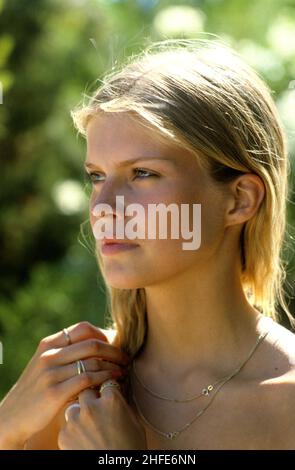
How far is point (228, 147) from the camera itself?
2602 mm

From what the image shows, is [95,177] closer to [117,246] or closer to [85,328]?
[117,246]

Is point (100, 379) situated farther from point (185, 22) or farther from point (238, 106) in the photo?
point (185, 22)

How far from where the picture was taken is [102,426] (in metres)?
2.44

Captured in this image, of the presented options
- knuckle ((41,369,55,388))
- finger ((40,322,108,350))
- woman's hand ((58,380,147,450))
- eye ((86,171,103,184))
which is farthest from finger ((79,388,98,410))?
eye ((86,171,103,184))

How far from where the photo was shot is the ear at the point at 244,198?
8.71ft

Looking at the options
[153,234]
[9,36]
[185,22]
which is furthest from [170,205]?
[9,36]

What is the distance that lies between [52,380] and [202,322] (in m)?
0.46

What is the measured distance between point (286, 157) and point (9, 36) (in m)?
4.55

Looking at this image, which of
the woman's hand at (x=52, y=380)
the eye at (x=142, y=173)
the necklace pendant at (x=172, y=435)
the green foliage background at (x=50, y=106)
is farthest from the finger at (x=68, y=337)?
the green foliage background at (x=50, y=106)

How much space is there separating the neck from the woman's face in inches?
4.1

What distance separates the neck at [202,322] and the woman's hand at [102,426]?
26 cm

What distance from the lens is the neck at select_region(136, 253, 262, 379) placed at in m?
2.66

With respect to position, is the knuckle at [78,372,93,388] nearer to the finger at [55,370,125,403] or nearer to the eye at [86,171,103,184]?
the finger at [55,370,125,403]

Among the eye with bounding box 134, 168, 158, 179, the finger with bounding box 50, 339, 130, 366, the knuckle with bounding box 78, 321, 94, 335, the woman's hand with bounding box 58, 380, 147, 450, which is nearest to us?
the woman's hand with bounding box 58, 380, 147, 450
